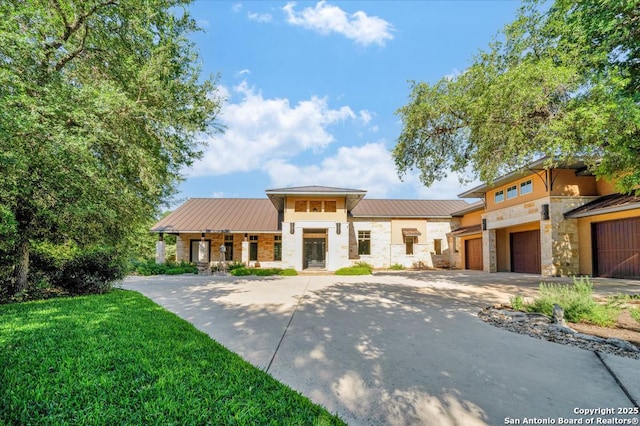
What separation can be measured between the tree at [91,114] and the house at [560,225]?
11.4 metres

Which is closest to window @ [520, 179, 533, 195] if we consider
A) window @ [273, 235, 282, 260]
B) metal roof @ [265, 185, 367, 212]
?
metal roof @ [265, 185, 367, 212]

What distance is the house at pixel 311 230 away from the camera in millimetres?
19078

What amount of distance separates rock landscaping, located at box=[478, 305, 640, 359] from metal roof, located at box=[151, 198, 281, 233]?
16.7 metres

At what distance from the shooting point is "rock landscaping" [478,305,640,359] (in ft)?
13.7

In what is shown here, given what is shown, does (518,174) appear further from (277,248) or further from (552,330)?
(277,248)

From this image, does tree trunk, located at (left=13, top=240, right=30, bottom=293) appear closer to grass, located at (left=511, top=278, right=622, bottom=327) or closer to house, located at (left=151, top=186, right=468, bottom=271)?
house, located at (left=151, top=186, right=468, bottom=271)

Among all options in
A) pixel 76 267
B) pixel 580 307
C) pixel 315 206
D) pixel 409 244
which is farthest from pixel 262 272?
pixel 580 307

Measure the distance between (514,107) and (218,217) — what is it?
20.2 meters

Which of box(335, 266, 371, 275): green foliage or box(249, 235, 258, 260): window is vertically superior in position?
box(249, 235, 258, 260): window

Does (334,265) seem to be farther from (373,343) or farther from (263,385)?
(263,385)

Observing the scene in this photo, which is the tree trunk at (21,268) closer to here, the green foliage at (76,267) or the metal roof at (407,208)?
the green foliage at (76,267)

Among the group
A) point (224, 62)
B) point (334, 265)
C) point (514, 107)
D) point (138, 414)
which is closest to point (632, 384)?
point (138, 414)

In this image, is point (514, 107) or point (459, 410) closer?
point (459, 410)

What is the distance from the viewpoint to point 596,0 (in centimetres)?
636
